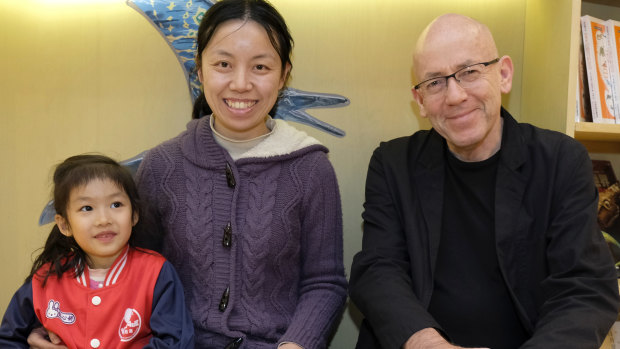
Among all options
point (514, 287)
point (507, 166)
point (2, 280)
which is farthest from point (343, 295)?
point (2, 280)

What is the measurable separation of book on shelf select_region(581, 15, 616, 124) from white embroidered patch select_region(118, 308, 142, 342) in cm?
152

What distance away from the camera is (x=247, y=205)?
1534mm

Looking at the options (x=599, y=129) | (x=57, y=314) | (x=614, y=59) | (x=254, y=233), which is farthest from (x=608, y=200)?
(x=57, y=314)

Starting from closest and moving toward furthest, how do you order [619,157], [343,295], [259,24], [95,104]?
[259,24] < [343,295] < [95,104] < [619,157]

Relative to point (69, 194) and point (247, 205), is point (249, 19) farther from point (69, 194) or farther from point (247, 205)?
point (69, 194)

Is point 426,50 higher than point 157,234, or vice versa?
point 426,50

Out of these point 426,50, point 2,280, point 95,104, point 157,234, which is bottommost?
point 2,280

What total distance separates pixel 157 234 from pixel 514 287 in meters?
1.02

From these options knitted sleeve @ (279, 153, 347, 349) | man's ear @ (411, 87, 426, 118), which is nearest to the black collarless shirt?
man's ear @ (411, 87, 426, 118)

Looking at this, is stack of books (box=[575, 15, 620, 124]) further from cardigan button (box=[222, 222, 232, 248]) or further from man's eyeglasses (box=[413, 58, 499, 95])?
cardigan button (box=[222, 222, 232, 248])

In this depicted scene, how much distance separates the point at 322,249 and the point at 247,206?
0.26 m

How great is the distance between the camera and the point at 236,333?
1465 mm

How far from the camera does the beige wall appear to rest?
6.26ft

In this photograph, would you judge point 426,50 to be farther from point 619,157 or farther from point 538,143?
point 619,157
